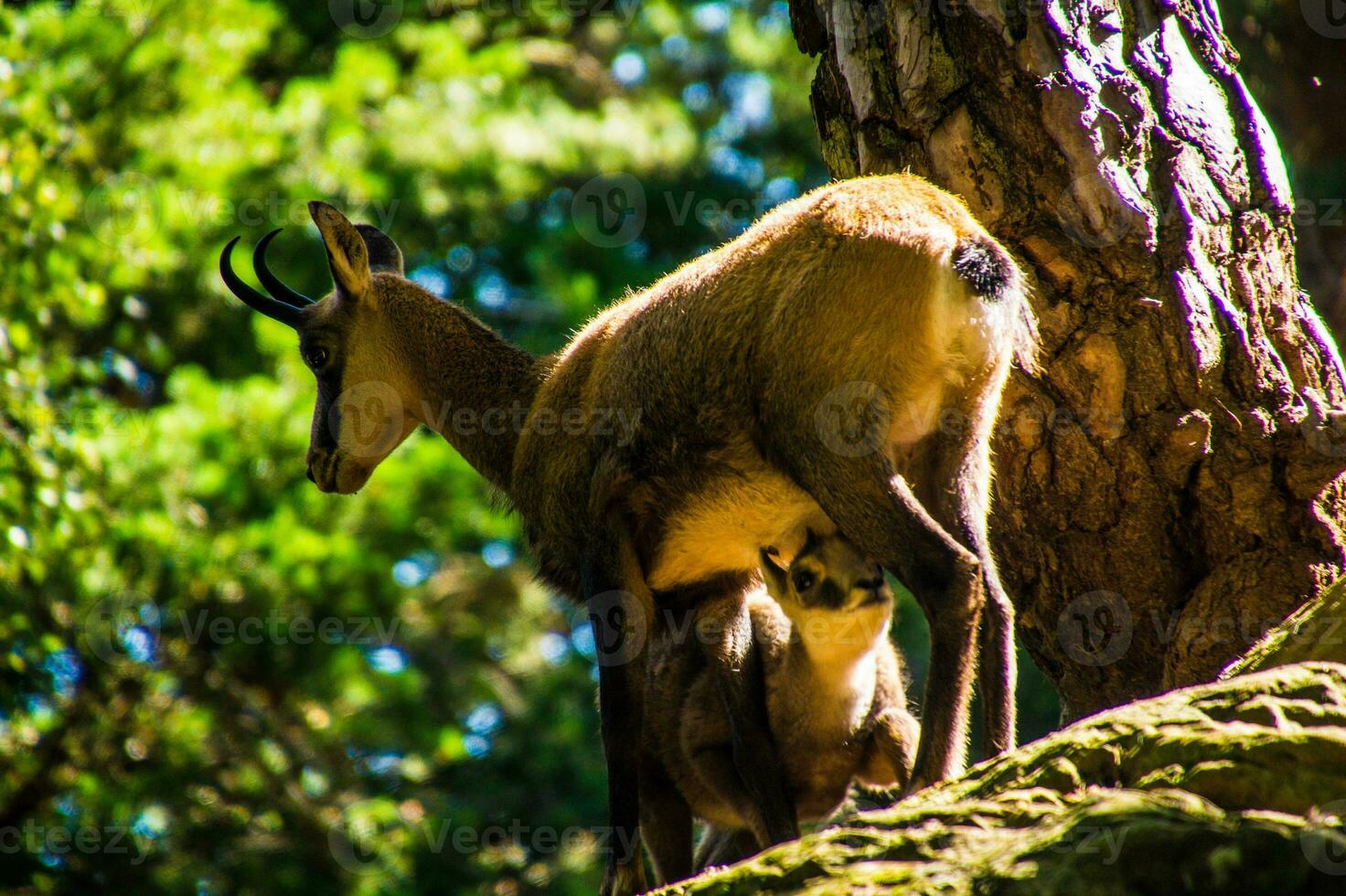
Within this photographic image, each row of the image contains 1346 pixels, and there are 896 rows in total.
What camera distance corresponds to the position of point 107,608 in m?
8.80

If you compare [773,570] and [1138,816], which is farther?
[773,570]

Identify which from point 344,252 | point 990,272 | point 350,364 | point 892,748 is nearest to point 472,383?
point 350,364

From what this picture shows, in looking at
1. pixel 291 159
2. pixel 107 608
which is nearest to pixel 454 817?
pixel 107 608

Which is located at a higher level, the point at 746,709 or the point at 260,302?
the point at 260,302

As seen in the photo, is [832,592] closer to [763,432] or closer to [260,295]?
[763,432]

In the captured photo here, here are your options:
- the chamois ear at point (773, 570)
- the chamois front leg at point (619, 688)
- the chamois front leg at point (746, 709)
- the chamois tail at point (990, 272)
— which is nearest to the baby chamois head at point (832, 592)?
the chamois ear at point (773, 570)

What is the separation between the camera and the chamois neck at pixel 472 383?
5.28 metres

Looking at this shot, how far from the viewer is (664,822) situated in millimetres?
5430

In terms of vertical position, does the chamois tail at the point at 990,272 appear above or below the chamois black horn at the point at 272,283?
below

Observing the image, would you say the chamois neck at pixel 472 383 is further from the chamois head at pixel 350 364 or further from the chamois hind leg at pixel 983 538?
the chamois hind leg at pixel 983 538

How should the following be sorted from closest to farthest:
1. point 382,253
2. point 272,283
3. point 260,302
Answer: point 260,302 → point 272,283 → point 382,253

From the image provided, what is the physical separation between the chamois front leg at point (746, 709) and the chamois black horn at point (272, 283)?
2.44 m

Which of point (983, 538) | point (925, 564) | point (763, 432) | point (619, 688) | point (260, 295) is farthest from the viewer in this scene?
point (260, 295)

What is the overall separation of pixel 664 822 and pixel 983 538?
6.99 feet
